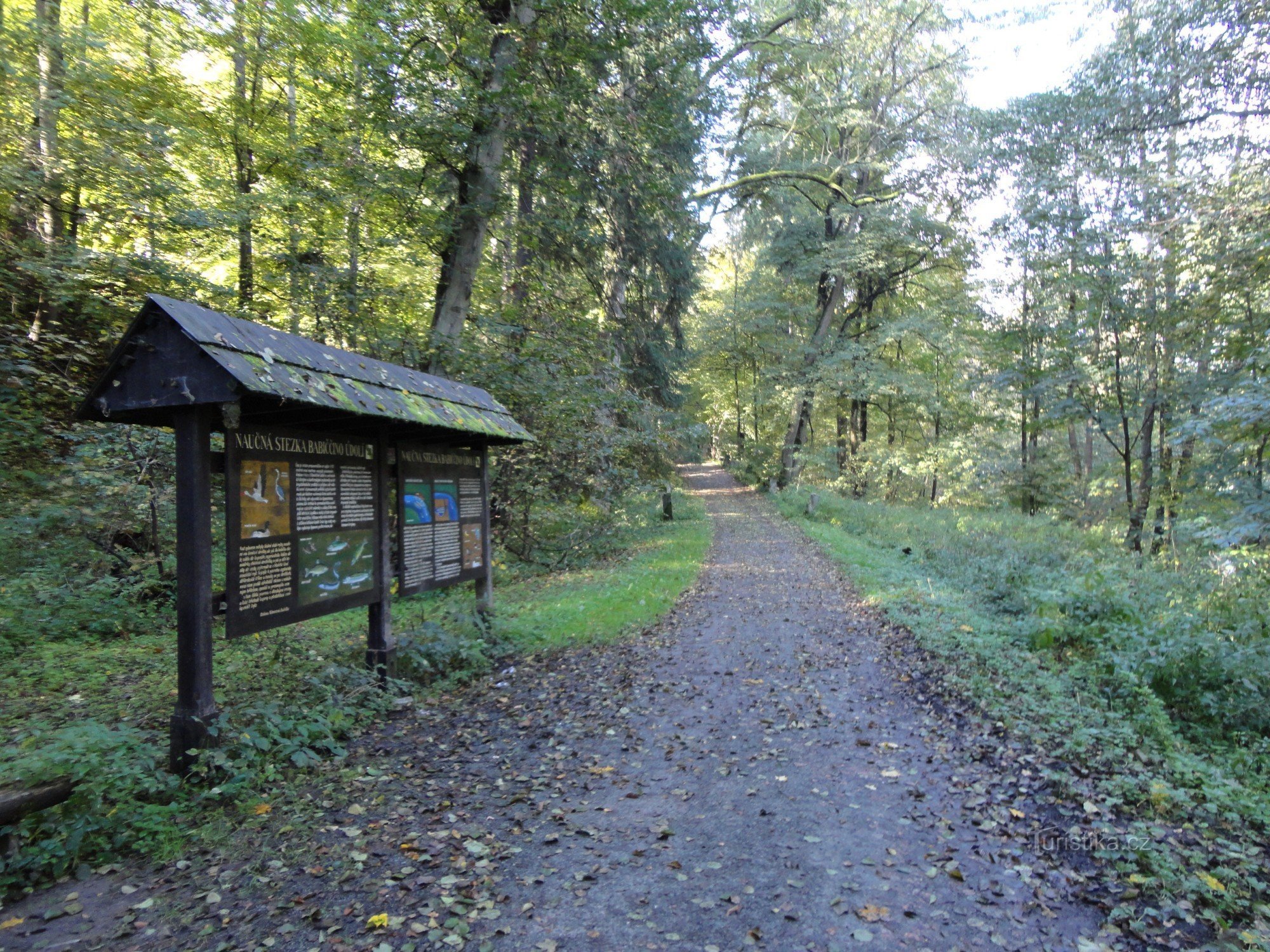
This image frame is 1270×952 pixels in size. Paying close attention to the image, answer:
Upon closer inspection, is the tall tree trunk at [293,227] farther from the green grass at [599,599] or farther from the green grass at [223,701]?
the green grass at [599,599]

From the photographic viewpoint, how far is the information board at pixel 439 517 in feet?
A: 22.9

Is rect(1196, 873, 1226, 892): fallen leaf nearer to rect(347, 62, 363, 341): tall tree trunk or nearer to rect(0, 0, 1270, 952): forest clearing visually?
rect(0, 0, 1270, 952): forest clearing

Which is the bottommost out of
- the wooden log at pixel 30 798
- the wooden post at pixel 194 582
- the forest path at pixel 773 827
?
the forest path at pixel 773 827

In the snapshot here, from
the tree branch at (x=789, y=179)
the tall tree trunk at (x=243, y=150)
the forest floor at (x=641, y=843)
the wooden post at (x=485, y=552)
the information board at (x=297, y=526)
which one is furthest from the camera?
the tree branch at (x=789, y=179)

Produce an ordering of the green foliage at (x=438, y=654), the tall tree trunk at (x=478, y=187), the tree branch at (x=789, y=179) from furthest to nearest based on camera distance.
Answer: the tree branch at (x=789, y=179), the tall tree trunk at (x=478, y=187), the green foliage at (x=438, y=654)

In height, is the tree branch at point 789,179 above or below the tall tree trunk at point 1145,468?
above

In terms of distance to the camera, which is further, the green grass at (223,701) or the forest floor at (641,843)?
the green grass at (223,701)

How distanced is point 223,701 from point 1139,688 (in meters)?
7.70

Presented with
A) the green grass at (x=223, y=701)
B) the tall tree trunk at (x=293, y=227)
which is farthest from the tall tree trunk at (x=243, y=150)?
the green grass at (x=223, y=701)

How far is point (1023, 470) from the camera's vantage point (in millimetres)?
24625

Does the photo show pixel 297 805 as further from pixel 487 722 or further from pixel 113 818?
pixel 487 722

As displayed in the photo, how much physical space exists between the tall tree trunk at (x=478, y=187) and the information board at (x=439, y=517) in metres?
3.74

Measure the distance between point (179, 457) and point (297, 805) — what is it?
7.89 feet

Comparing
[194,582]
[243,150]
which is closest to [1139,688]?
[194,582]
